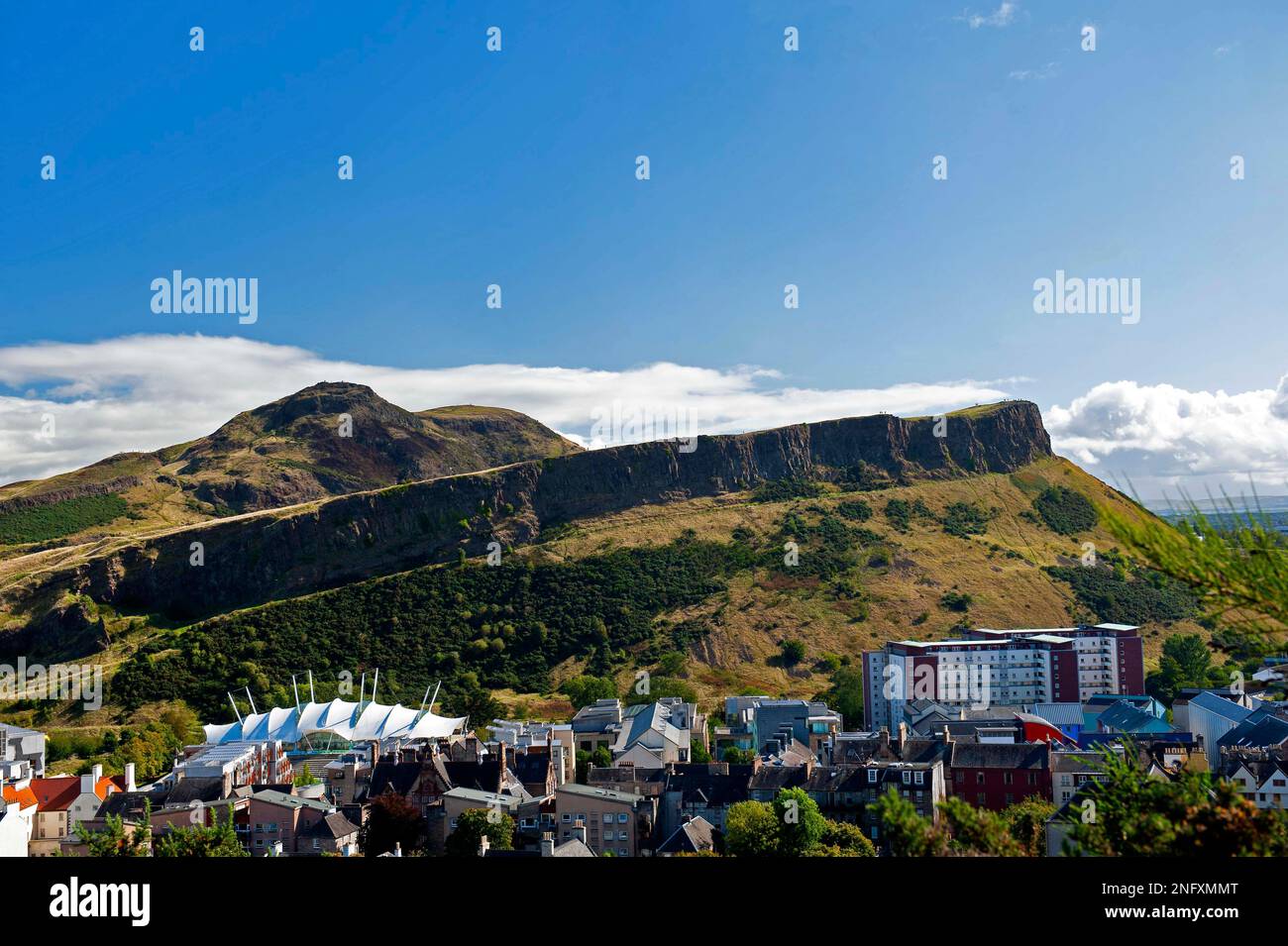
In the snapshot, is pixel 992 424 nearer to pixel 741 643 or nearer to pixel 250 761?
pixel 741 643

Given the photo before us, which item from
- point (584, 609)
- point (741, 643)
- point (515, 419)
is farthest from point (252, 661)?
point (515, 419)

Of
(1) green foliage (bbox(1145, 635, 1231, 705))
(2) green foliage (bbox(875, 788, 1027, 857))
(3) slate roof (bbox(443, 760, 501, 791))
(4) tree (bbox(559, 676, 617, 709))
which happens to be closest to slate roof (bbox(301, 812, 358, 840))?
(3) slate roof (bbox(443, 760, 501, 791))

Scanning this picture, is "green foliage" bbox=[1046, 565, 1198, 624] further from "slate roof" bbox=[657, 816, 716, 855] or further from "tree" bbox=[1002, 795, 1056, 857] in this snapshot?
"slate roof" bbox=[657, 816, 716, 855]

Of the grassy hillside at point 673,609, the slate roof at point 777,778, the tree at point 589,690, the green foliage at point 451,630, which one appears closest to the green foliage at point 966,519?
the grassy hillside at point 673,609

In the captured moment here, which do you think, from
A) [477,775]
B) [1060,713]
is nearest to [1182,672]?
[1060,713]

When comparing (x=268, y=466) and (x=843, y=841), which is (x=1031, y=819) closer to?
(x=843, y=841)

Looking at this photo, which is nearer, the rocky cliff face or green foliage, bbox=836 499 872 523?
the rocky cliff face
